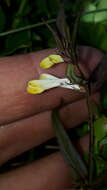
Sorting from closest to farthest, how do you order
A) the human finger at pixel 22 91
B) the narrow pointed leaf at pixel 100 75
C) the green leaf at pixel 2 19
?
the narrow pointed leaf at pixel 100 75, the human finger at pixel 22 91, the green leaf at pixel 2 19


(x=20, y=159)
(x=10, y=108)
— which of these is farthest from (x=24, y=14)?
(x=20, y=159)

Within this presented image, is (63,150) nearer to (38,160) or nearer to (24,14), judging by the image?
(38,160)

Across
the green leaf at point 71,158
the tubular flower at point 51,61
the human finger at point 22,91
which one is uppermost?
the tubular flower at point 51,61

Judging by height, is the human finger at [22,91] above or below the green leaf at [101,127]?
above

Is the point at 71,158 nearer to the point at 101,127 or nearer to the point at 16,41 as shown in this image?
the point at 101,127

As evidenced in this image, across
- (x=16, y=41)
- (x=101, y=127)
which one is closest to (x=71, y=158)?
(x=101, y=127)

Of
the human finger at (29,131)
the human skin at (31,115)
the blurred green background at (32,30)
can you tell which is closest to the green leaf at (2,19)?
the blurred green background at (32,30)

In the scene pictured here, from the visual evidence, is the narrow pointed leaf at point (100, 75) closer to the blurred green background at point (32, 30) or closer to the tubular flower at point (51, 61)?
the tubular flower at point (51, 61)
